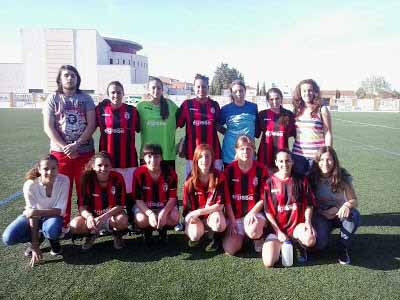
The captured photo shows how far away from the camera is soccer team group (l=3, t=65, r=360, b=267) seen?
3191 mm

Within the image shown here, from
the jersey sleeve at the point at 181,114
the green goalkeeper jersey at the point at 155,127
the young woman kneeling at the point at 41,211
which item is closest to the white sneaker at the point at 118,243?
the young woman kneeling at the point at 41,211

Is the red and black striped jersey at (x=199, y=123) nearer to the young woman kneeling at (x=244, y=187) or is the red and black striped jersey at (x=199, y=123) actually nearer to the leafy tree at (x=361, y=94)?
the young woman kneeling at (x=244, y=187)

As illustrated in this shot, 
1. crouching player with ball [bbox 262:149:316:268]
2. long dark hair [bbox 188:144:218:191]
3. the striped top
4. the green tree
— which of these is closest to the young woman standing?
the striped top

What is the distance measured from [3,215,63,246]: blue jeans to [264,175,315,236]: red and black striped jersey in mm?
1881

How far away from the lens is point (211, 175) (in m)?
3.37

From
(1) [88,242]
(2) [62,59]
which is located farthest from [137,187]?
(2) [62,59]

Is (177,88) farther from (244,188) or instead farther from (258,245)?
(258,245)

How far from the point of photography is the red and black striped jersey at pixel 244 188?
347 centimetres

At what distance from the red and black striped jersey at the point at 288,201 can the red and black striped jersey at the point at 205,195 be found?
1.36 ft

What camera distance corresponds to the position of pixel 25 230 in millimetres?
3141

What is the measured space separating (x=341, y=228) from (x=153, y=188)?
1793mm

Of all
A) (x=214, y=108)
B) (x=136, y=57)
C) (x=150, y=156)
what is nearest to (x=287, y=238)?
(x=150, y=156)

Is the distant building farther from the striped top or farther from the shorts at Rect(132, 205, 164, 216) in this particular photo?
the shorts at Rect(132, 205, 164, 216)

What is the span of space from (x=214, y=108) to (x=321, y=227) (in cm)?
180
